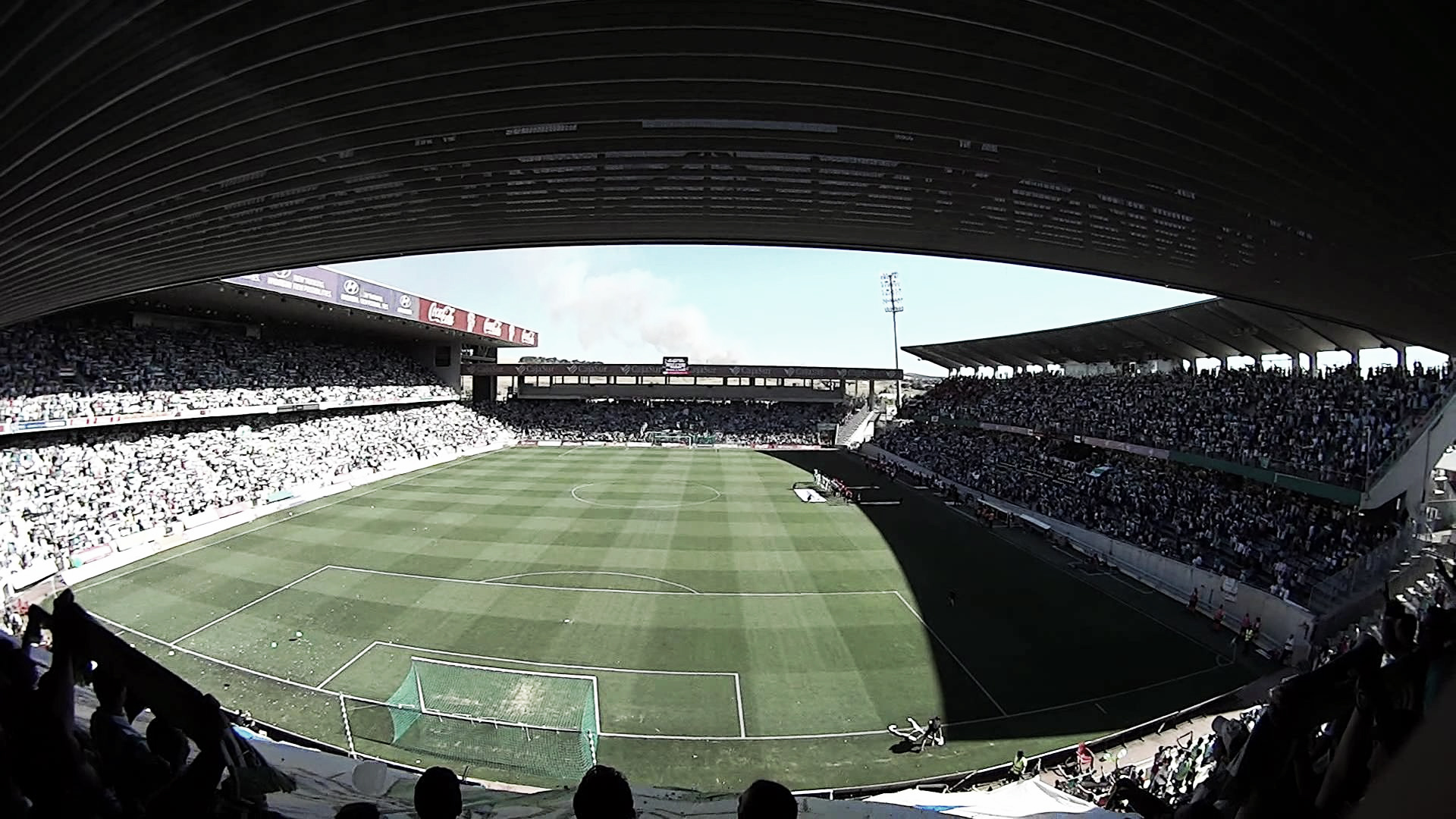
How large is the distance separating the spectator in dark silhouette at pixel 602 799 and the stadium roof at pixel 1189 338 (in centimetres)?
2508

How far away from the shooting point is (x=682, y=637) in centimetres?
1514

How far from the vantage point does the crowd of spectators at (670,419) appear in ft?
189

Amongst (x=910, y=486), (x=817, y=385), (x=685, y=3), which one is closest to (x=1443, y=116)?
(x=685, y=3)

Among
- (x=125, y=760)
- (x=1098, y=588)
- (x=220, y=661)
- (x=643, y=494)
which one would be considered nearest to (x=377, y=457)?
(x=643, y=494)

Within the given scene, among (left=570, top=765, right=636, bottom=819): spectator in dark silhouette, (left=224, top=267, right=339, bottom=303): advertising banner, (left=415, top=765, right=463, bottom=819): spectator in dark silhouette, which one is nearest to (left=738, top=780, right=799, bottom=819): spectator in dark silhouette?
(left=570, top=765, right=636, bottom=819): spectator in dark silhouette

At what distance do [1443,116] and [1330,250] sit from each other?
19.2ft

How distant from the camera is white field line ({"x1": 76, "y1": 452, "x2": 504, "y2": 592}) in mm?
18469

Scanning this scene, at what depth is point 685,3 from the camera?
5.94 metres

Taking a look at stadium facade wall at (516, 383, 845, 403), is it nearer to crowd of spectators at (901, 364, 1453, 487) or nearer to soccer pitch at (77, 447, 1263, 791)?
crowd of spectators at (901, 364, 1453, 487)

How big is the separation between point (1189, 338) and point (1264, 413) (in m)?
7.93

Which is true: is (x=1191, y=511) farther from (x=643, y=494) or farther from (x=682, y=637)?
(x=643, y=494)

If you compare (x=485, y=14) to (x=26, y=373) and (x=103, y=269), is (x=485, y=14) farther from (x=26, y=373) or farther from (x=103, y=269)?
(x=26, y=373)

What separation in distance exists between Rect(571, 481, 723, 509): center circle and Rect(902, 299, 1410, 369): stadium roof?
→ 2281 centimetres

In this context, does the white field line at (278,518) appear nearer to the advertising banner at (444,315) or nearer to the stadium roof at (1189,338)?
the advertising banner at (444,315)
